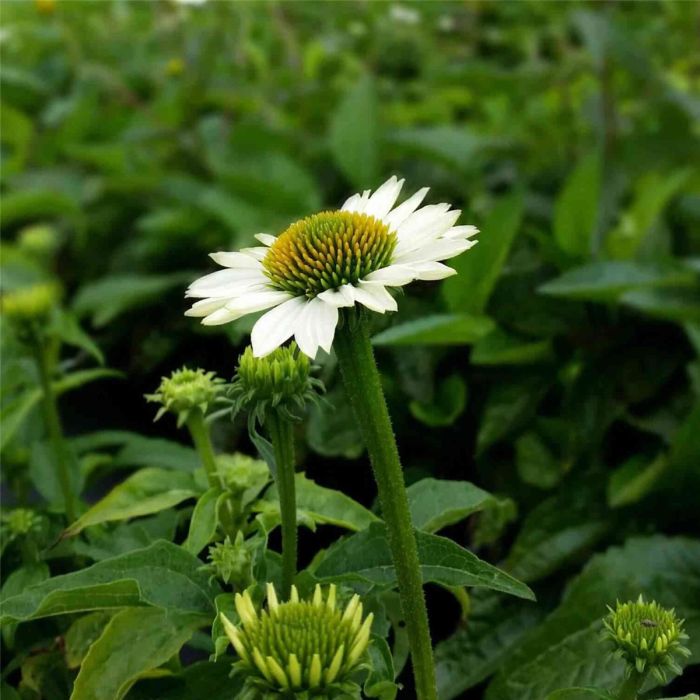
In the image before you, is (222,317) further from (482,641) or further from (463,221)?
(463,221)

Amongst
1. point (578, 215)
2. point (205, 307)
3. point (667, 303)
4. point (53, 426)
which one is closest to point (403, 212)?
point (205, 307)

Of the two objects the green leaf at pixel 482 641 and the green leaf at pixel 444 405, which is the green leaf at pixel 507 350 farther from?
the green leaf at pixel 482 641

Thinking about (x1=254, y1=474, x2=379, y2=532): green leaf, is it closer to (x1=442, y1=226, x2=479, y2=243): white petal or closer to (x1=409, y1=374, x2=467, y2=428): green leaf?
(x1=442, y1=226, x2=479, y2=243): white petal

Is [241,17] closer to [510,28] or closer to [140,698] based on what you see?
[510,28]

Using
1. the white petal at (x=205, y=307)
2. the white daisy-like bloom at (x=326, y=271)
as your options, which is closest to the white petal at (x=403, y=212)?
the white daisy-like bloom at (x=326, y=271)

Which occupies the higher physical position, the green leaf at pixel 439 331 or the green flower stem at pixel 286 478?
the green leaf at pixel 439 331

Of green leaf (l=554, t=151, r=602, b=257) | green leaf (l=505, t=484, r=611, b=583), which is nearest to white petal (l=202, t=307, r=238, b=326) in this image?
green leaf (l=505, t=484, r=611, b=583)
